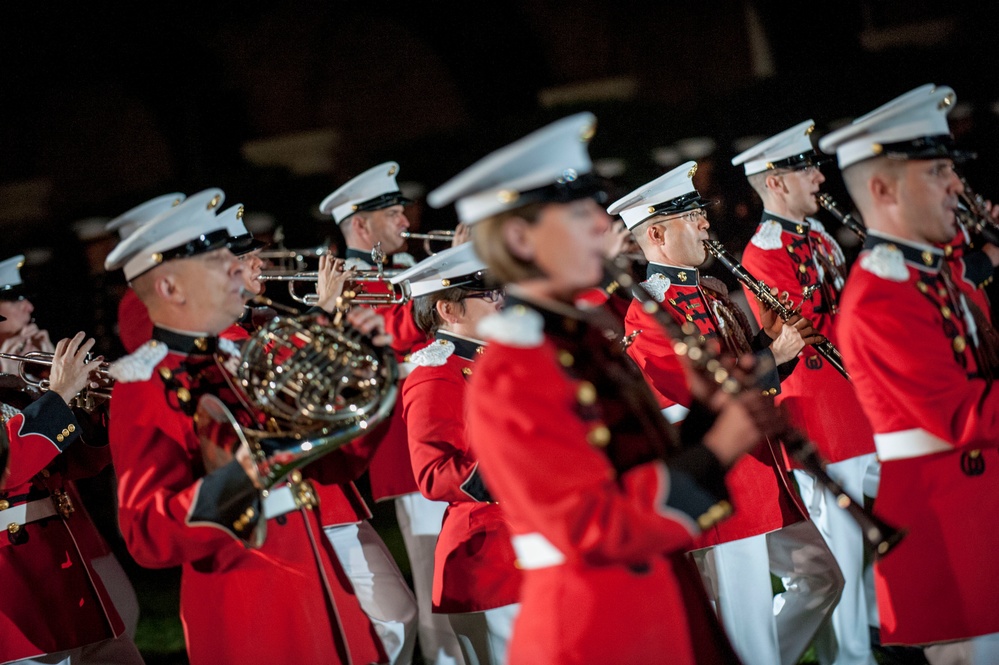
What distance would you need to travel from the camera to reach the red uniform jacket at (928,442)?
344 centimetres

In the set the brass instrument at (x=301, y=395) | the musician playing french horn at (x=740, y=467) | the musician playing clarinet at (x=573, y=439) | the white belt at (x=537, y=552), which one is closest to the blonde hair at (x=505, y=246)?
the musician playing clarinet at (x=573, y=439)

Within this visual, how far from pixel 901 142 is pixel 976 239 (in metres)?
2.60

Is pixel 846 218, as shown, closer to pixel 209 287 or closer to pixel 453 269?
pixel 453 269

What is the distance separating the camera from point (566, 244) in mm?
2570

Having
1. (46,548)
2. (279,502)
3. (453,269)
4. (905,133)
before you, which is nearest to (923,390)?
(905,133)

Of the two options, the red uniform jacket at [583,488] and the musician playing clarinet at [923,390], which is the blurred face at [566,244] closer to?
the red uniform jacket at [583,488]

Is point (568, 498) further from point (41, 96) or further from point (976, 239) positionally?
point (41, 96)

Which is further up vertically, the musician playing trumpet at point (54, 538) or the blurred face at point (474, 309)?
the blurred face at point (474, 309)

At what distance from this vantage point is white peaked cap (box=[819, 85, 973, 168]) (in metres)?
3.58

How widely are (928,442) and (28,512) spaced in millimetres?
3961

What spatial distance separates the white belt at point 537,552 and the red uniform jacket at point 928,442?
1.45 meters

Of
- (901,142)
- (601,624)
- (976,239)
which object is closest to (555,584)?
(601,624)

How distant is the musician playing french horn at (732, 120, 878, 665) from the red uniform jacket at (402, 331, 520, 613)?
176 centimetres

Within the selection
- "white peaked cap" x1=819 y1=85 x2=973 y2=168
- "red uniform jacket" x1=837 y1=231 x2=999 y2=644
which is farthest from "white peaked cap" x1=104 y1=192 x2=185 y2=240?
"red uniform jacket" x1=837 y1=231 x2=999 y2=644
